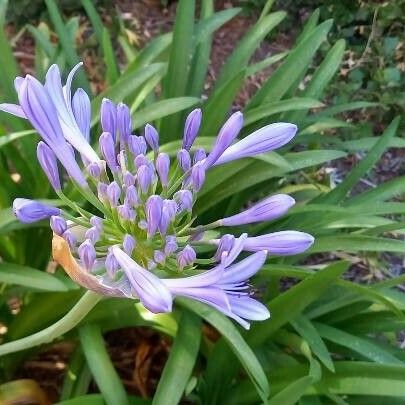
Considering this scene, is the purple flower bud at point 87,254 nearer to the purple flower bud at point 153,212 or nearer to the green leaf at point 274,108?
the purple flower bud at point 153,212

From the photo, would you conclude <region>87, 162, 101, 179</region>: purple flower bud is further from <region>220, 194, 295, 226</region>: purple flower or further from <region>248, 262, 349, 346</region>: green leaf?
<region>248, 262, 349, 346</region>: green leaf

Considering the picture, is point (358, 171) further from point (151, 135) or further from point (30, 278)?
point (151, 135)

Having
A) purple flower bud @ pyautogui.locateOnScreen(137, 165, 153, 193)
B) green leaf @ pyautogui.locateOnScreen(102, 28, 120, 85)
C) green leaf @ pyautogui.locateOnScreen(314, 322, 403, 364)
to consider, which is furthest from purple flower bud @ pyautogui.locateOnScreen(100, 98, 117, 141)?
green leaf @ pyautogui.locateOnScreen(102, 28, 120, 85)

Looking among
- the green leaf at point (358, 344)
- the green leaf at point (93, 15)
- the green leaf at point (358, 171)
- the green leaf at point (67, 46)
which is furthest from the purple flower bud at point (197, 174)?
the green leaf at point (93, 15)

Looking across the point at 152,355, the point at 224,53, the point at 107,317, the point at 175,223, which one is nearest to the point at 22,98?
the point at 175,223

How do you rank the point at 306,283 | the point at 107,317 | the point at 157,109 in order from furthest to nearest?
the point at 157,109
the point at 107,317
the point at 306,283

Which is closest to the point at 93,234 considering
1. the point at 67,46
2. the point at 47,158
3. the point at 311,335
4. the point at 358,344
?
the point at 47,158

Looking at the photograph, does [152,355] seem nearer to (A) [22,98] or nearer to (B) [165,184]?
(B) [165,184]
